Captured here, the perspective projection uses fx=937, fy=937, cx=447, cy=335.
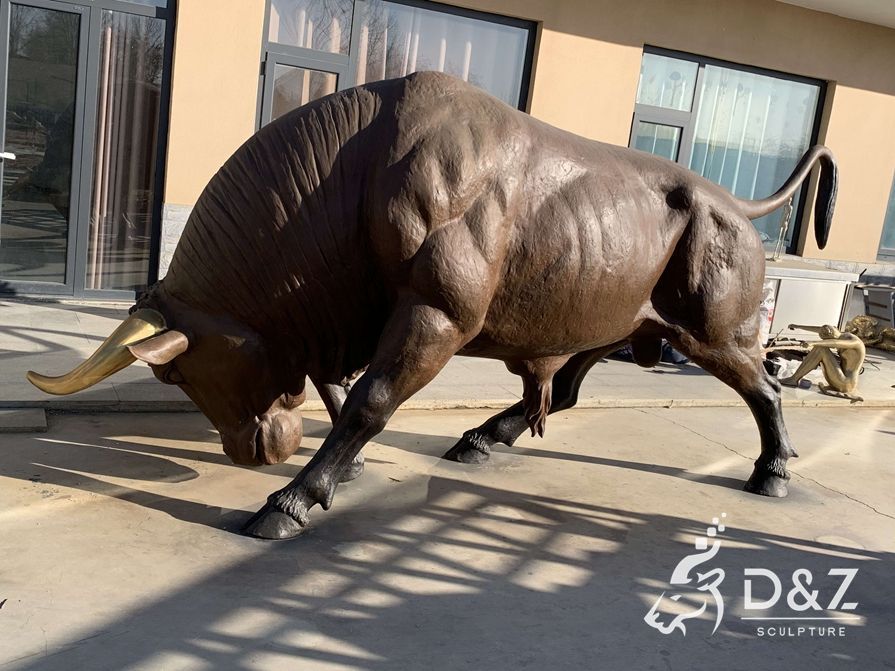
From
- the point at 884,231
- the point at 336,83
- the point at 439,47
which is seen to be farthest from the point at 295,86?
the point at 884,231

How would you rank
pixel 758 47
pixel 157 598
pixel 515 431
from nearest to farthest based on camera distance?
pixel 157 598 < pixel 515 431 < pixel 758 47

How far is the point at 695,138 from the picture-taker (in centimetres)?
973

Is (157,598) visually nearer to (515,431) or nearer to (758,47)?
(515,431)

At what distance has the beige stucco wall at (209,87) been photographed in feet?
23.1

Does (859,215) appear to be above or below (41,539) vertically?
above

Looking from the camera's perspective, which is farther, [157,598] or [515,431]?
[515,431]

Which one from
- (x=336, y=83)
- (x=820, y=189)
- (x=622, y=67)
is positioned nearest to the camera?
(x=820, y=189)

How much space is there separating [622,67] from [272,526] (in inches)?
255

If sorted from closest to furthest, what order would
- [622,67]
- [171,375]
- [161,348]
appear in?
[161,348] → [171,375] → [622,67]

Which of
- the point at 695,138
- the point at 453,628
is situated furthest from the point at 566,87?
the point at 453,628

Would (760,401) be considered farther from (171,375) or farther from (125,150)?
(125,150)

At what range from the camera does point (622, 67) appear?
860cm

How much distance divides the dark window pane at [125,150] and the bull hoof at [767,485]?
509 centimetres

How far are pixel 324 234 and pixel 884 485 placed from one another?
10.8ft
